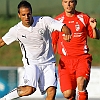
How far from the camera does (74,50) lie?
10.7m

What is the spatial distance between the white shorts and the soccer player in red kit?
2.11ft

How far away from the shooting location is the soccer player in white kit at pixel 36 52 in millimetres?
9930

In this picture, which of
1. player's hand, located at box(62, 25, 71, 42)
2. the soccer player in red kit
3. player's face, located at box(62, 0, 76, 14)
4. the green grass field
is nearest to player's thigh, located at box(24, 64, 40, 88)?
the soccer player in red kit

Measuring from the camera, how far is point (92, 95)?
13734 millimetres

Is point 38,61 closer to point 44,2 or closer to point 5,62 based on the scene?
point 5,62

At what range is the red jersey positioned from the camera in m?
10.6

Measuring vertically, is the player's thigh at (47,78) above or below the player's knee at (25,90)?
above

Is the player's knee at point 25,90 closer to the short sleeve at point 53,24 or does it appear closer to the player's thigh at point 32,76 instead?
the player's thigh at point 32,76

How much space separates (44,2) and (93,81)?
Result: 6.92 m

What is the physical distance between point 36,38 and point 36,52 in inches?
9.5

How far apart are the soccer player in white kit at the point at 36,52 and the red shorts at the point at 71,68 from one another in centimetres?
59

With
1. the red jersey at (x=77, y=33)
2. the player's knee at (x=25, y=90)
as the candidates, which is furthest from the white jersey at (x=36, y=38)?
the red jersey at (x=77, y=33)

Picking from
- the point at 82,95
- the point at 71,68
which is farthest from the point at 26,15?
the point at 82,95

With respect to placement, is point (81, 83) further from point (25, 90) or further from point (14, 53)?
point (14, 53)
